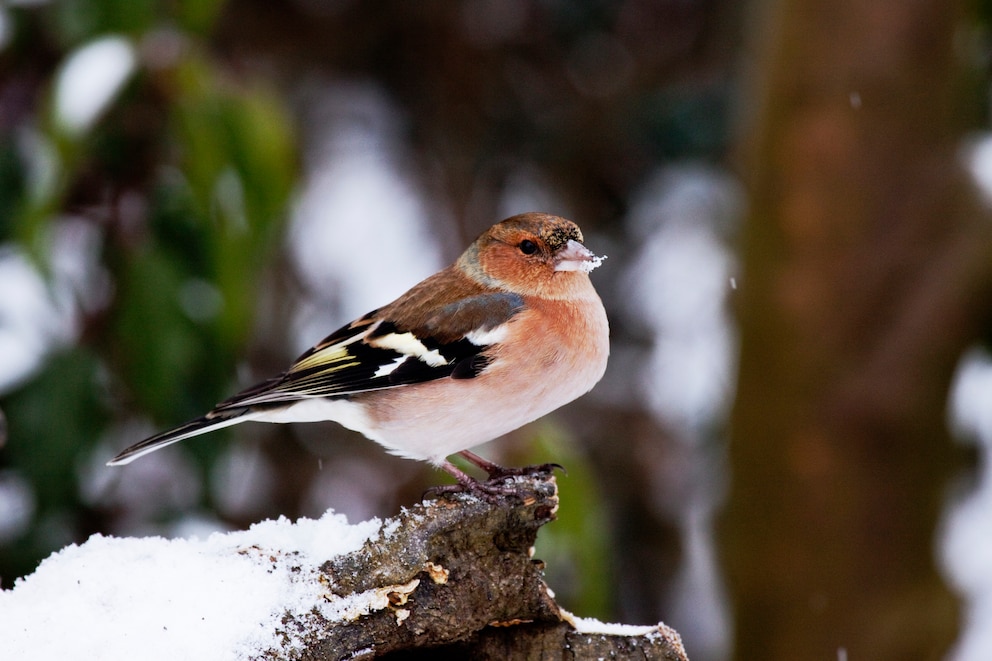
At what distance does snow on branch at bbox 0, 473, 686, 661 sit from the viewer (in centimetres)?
143

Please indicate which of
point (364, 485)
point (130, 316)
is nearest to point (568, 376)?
point (130, 316)

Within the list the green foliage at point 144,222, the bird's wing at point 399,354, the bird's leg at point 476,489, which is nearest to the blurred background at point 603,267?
the green foliage at point 144,222

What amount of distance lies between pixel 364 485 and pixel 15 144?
6.96 ft

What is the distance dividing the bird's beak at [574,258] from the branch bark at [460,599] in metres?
Answer: 0.68

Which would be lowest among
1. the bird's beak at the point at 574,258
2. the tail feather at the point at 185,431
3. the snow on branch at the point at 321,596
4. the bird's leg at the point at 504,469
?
the snow on branch at the point at 321,596

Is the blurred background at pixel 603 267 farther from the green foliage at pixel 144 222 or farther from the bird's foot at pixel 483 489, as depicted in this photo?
the bird's foot at pixel 483 489

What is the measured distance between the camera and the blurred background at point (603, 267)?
2863 mm

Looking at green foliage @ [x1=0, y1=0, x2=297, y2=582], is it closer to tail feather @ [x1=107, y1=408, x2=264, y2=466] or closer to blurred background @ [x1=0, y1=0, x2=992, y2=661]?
blurred background @ [x1=0, y1=0, x2=992, y2=661]

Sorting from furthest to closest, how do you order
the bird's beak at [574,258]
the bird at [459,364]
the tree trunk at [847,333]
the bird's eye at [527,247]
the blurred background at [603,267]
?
the tree trunk at [847,333] → the blurred background at [603,267] → the bird's eye at [527,247] → the bird's beak at [574,258] → the bird at [459,364]

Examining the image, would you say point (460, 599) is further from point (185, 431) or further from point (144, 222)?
point (144, 222)

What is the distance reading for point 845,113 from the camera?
151 inches

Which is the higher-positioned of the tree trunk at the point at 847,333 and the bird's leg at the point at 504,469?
the tree trunk at the point at 847,333

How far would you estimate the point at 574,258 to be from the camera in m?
2.36

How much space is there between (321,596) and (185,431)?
0.74m
